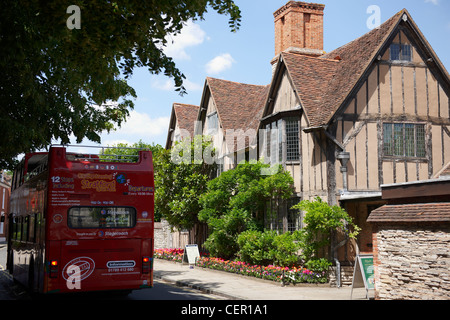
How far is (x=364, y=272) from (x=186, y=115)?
926 inches

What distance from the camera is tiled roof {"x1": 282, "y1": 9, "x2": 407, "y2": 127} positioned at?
59.7 feet

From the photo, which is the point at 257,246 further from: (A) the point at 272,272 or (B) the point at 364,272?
(B) the point at 364,272

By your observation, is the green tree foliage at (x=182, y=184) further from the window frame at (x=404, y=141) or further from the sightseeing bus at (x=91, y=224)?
the sightseeing bus at (x=91, y=224)

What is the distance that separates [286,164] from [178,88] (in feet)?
31.9

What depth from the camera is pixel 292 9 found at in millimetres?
23375

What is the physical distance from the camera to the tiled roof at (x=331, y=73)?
59.7 ft

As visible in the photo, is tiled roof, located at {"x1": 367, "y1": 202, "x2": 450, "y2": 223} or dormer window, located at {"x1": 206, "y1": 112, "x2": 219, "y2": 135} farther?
→ dormer window, located at {"x1": 206, "y1": 112, "x2": 219, "y2": 135}

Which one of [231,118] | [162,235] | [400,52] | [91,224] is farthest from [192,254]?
[91,224]

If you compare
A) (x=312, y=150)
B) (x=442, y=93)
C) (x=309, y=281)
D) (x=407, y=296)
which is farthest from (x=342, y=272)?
(x=442, y=93)

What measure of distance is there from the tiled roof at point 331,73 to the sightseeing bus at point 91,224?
8.68m

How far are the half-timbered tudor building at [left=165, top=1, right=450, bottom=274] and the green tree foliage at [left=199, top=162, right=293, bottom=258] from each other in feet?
2.54

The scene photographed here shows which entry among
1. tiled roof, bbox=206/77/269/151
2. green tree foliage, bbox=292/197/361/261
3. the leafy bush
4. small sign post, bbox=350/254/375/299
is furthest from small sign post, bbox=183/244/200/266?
small sign post, bbox=350/254/375/299

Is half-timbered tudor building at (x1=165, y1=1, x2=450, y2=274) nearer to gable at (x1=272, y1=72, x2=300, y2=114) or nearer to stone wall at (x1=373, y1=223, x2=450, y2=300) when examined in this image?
gable at (x1=272, y1=72, x2=300, y2=114)
